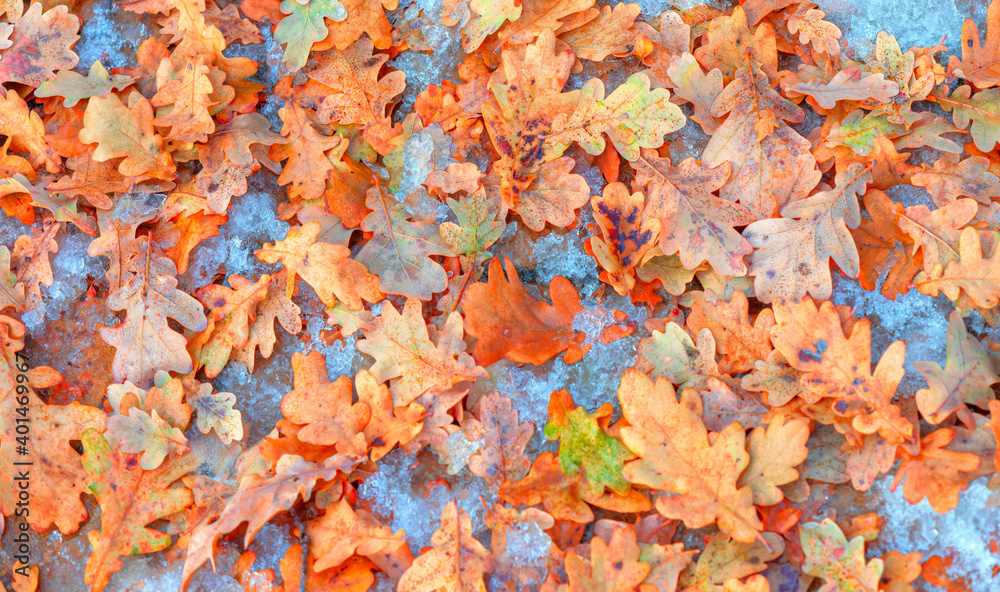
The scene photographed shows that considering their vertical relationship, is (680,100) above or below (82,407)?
above

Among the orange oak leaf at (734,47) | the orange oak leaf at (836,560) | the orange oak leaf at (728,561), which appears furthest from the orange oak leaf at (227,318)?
the orange oak leaf at (836,560)

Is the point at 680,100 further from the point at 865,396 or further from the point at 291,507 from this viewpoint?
the point at 291,507

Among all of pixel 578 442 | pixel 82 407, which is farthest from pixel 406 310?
pixel 82 407

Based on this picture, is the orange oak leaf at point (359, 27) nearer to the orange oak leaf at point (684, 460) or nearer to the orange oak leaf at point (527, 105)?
the orange oak leaf at point (527, 105)

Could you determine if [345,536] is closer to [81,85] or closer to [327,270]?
[327,270]

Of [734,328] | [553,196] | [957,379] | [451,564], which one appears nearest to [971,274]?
[957,379]

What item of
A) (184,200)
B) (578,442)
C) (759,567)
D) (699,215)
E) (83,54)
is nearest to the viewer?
(759,567)
